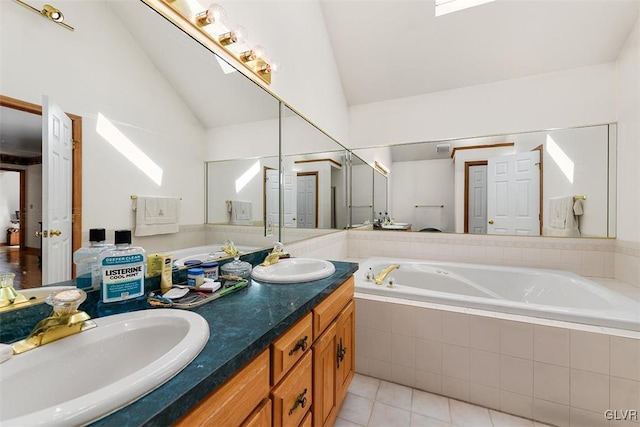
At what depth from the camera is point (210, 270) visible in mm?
1127

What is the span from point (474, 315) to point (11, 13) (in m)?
2.20

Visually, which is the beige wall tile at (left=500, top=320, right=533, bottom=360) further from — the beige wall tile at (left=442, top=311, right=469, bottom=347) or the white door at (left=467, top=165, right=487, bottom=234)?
the white door at (left=467, top=165, right=487, bottom=234)

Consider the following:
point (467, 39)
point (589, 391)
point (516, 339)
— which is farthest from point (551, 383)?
point (467, 39)

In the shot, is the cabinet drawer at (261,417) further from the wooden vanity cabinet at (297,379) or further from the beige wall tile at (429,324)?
the beige wall tile at (429,324)

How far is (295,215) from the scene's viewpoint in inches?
84.7

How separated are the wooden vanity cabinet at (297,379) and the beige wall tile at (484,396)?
2.53ft

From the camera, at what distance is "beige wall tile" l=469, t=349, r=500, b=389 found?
59.9 inches

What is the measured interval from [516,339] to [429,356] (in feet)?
1.63

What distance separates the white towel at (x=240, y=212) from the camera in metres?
1.44

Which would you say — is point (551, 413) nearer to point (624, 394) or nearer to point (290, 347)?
point (624, 394)

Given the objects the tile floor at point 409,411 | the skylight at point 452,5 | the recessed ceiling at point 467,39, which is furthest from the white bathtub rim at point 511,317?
the skylight at point 452,5

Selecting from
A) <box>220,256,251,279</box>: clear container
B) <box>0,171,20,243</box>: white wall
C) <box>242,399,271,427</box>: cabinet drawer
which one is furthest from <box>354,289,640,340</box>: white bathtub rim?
<box>0,171,20,243</box>: white wall

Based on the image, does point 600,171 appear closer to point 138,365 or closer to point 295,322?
point 295,322

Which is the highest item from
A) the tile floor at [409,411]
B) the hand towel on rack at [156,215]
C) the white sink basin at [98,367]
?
the hand towel on rack at [156,215]
